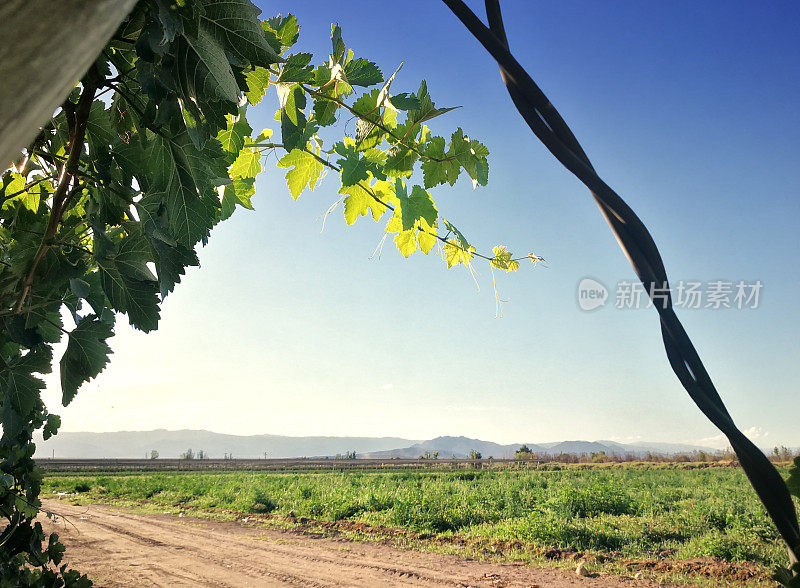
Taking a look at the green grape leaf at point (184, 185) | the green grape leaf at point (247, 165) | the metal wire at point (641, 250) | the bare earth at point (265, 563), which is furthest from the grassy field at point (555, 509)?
the green grape leaf at point (184, 185)

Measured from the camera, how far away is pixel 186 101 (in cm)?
63

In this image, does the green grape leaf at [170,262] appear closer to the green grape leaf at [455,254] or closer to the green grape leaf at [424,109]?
the green grape leaf at [424,109]

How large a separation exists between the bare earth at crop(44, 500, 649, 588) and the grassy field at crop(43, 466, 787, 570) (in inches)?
59.6

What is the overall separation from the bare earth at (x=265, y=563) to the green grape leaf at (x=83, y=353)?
730 centimetres

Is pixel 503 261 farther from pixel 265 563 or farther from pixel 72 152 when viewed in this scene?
pixel 265 563

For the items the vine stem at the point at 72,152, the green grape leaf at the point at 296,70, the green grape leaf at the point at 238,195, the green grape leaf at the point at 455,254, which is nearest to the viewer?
the vine stem at the point at 72,152

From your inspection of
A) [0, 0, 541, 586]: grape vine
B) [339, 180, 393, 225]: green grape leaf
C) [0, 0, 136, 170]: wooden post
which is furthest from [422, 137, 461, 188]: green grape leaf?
[0, 0, 136, 170]: wooden post

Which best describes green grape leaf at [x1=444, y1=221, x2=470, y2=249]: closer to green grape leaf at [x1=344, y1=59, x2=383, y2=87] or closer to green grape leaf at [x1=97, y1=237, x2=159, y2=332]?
green grape leaf at [x1=344, y1=59, x2=383, y2=87]

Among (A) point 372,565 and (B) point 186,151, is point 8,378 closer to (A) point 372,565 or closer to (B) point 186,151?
(B) point 186,151

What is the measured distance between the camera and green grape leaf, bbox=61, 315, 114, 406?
3.40ft

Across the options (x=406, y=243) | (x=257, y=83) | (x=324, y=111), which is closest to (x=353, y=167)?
(x=324, y=111)

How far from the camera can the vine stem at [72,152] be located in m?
0.74

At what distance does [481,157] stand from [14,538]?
176 centimetres

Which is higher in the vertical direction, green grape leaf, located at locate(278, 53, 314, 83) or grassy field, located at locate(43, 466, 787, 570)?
green grape leaf, located at locate(278, 53, 314, 83)
